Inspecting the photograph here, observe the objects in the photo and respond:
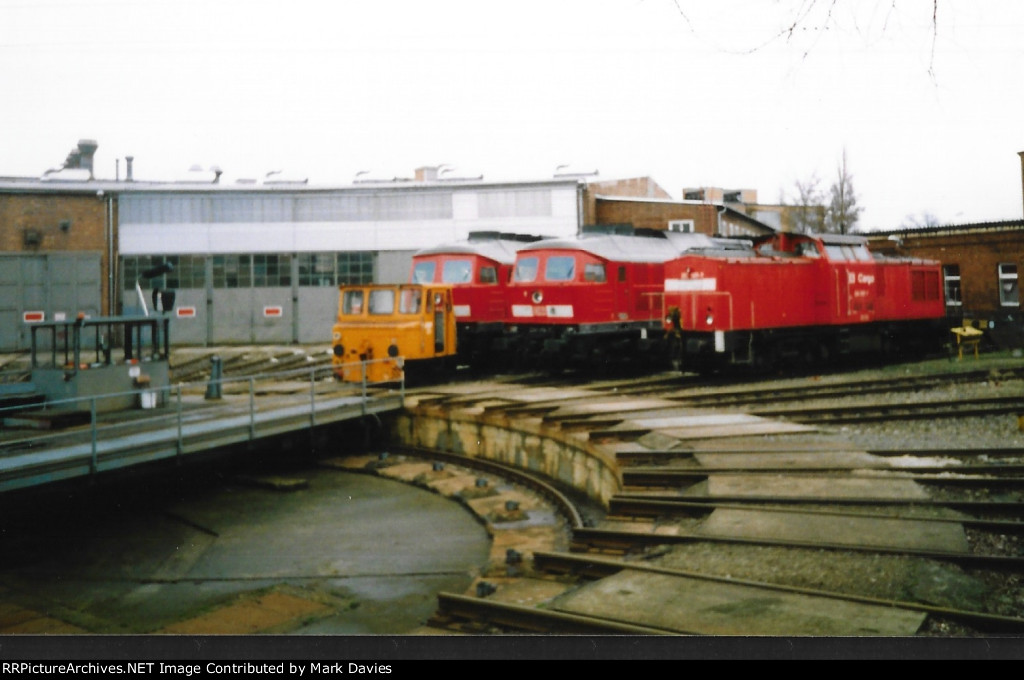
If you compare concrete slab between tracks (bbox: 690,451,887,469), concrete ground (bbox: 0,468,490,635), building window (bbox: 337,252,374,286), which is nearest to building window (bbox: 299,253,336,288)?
building window (bbox: 337,252,374,286)

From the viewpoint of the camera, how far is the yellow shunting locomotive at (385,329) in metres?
15.6

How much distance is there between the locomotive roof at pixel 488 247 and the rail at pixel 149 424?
5.68 meters

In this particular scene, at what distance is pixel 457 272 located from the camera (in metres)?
18.8

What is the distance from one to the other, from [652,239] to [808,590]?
14602 mm

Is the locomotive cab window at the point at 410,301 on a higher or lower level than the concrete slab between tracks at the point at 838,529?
higher

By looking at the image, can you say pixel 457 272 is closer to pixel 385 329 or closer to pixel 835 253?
pixel 385 329

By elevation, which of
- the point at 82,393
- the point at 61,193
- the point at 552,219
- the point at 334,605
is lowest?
the point at 334,605

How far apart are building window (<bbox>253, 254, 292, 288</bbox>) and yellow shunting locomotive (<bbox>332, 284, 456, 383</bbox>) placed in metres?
10.4

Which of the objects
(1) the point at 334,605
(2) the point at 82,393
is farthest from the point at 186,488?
(1) the point at 334,605

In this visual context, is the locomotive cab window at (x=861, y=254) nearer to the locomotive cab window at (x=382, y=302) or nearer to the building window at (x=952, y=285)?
the building window at (x=952, y=285)

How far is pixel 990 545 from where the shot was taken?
591 centimetres

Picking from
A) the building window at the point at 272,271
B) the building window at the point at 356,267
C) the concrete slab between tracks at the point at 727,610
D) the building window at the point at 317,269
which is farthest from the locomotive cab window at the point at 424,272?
the concrete slab between tracks at the point at 727,610

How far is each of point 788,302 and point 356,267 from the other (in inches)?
584
